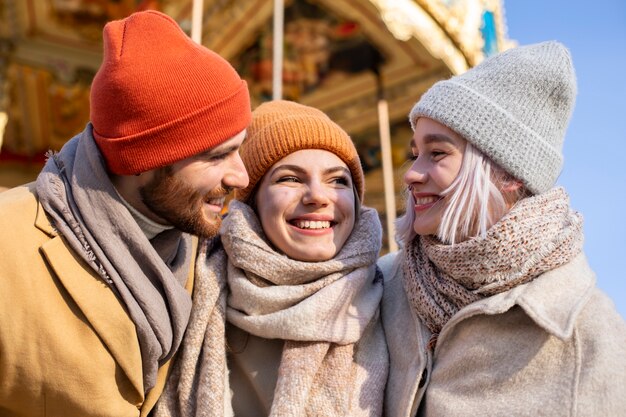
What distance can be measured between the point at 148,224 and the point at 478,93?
96 centimetres

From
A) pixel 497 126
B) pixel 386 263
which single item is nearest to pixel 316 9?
pixel 386 263

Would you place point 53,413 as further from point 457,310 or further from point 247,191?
point 457,310

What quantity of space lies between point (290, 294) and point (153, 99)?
2.11 feet

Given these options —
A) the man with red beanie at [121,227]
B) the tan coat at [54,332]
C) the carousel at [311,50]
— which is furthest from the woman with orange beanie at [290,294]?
the carousel at [311,50]

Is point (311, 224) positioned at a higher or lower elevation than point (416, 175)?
lower

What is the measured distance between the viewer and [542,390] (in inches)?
62.8

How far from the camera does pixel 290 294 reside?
6.34 feet

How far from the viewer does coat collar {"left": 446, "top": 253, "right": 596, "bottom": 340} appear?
62.8 inches

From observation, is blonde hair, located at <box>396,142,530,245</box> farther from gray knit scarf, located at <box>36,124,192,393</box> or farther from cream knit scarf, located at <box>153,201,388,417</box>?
gray knit scarf, located at <box>36,124,192,393</box>

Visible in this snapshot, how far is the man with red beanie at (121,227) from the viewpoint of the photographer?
1.66 metres

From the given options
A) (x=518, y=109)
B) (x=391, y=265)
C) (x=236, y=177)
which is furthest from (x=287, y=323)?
(x=518, y=109)

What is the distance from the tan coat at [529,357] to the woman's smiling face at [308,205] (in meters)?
0.40

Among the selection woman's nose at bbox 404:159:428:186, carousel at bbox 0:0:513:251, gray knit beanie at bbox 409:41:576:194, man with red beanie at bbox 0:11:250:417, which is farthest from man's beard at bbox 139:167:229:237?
carousel at bbox 0:0:513:251

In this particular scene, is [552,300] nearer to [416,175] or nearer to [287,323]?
[416,175]
